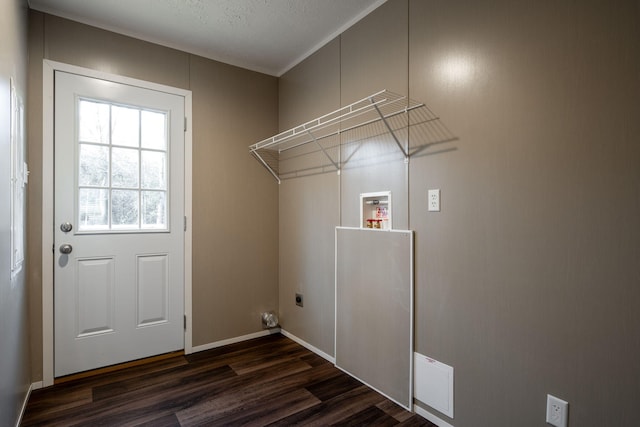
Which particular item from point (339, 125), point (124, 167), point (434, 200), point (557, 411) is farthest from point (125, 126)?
point (557, 411)

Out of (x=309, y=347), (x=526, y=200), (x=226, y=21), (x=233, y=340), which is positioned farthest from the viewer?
(x=233, y=340)

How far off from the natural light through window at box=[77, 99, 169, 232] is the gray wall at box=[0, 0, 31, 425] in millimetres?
483

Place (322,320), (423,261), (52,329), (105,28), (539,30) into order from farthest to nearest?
(322,320), (105,28), (52,329), (423,261), (539,30)

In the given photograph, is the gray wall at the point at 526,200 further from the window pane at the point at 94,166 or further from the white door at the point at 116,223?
the window pane at the point at 94,166

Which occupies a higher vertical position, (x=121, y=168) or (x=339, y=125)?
(x=339, y=125)

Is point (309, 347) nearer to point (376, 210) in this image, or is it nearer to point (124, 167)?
point (376, 210)

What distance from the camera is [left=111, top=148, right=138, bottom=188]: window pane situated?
2.46 m

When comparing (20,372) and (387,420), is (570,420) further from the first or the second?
(20,372)

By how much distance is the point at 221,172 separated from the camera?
9.58ft

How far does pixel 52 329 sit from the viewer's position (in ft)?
7.33

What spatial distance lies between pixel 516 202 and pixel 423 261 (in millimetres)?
580

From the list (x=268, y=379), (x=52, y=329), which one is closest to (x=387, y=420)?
(x=268, y=379)

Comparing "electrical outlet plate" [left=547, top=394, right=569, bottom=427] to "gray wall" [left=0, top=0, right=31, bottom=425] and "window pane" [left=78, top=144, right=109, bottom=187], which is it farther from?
"window pane" [left=78, top=144, right=109, bottom=187]

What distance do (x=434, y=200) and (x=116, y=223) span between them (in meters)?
2.18
